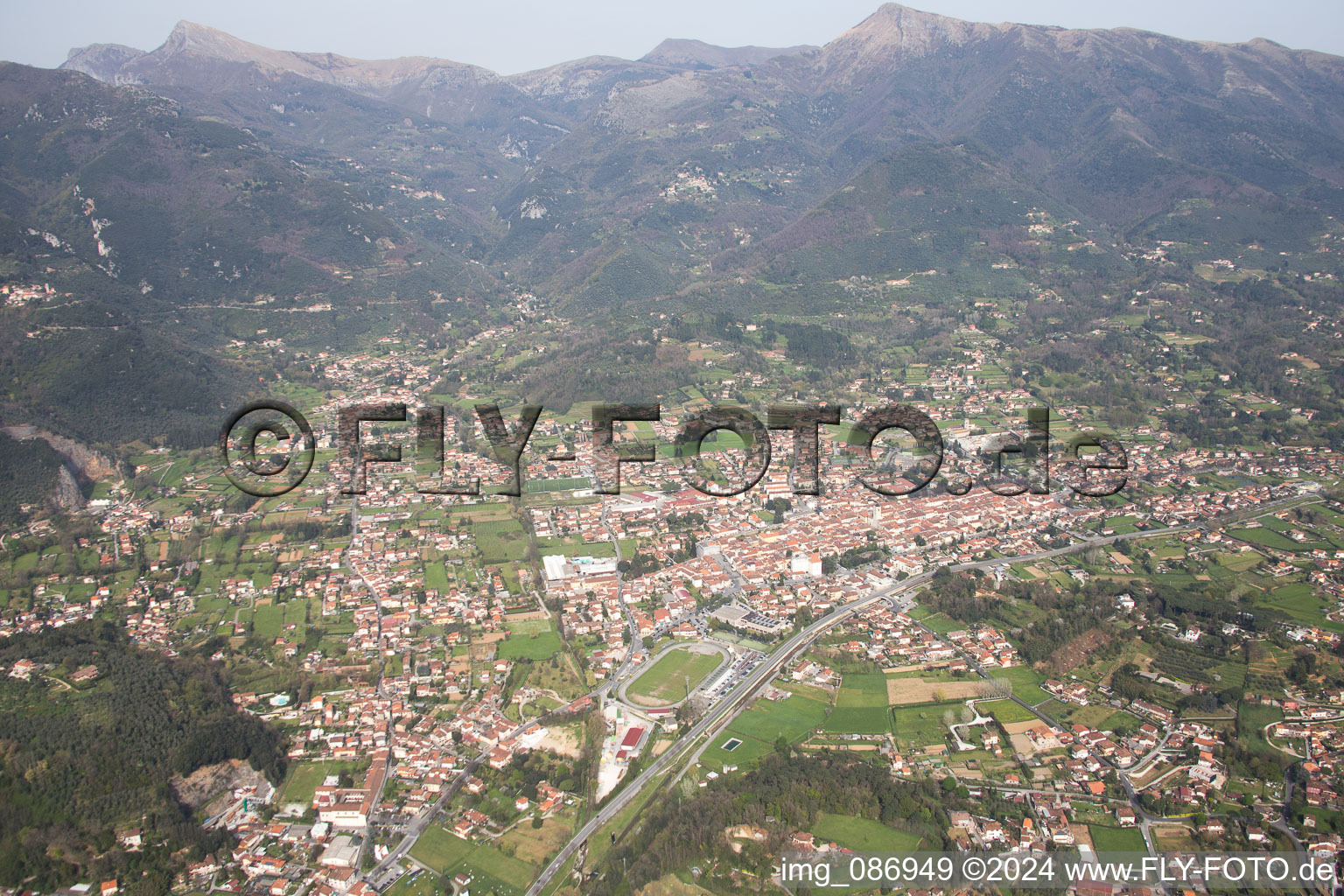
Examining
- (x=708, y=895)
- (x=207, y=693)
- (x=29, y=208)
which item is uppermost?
(x=29, y=208)

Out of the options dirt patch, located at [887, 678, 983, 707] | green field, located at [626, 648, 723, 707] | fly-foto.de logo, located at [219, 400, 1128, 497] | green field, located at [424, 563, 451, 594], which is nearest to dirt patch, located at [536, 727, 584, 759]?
green field, located at [626, 648, 723, 707]

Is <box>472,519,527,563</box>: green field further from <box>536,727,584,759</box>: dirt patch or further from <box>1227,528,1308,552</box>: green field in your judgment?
<box>1227,528,1308,552</box>: green field

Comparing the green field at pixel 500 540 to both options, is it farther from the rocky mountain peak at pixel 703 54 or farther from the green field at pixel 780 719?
the rocky mountain peak at pixel 703 54

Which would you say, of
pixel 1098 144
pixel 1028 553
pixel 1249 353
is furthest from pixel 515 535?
pixel 1098 144

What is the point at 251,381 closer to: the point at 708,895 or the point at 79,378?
the point at 79,378

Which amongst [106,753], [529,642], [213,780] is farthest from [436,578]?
[106,753]

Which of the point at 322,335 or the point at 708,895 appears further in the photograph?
the point at 322,335

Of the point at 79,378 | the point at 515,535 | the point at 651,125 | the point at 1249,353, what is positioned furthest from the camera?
the point at 651,125

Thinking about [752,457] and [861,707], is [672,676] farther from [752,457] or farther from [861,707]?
[752,457]
